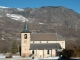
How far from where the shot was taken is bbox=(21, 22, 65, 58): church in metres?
59.7

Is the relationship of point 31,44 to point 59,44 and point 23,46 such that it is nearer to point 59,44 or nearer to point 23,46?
point 23,46

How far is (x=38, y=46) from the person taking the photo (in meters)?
61.1

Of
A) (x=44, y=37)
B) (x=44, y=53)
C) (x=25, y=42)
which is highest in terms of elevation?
(x=44, y=37)

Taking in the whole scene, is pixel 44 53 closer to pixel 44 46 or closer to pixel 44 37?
pixel 44 46

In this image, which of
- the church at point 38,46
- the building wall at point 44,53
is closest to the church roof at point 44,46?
the church at point 38,46

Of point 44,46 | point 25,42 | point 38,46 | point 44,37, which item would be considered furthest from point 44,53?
point 25,42

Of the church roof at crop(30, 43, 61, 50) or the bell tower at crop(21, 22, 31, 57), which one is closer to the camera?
the bell tower at crop(21, 22, 31, 57)

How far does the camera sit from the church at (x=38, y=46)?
196 ft

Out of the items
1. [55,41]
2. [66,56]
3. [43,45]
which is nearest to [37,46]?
[43,45]

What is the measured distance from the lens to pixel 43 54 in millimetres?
60062

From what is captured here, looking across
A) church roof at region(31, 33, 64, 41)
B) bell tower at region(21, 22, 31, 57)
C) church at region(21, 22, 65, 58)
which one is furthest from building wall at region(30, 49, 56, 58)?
church roof at region(31, 33, 64, 41)

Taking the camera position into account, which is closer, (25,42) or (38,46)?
(25,42)

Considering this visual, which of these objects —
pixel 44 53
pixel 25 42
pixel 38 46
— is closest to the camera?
pixel 25 42

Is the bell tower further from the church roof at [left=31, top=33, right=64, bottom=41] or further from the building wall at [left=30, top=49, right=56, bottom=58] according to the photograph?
the church roof at [left=31, top=33, right=64, bottom=41]
